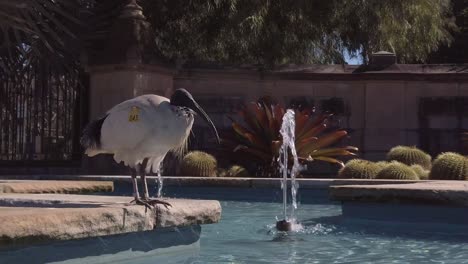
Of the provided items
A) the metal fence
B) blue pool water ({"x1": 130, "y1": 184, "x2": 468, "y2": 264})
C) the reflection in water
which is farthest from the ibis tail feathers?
the metal fence

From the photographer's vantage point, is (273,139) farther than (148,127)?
Yes

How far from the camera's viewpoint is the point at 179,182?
1033 centimetres

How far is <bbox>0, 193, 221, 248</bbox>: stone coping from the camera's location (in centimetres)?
357

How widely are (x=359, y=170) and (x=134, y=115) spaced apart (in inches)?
272

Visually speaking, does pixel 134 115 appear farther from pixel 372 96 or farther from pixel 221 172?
pixel 372 96

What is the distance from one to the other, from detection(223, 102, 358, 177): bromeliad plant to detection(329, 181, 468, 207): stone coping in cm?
464

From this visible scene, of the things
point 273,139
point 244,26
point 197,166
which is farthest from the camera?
point 244,26

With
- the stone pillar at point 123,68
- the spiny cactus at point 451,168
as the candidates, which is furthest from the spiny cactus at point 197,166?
the spiny cactus at point 451,168

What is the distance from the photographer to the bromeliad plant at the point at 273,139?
12.2 metres

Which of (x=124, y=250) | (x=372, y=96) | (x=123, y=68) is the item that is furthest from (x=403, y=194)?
(x=372, y=96)

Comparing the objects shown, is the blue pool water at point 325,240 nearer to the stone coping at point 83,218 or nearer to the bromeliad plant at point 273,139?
the stone coping at point 83,218

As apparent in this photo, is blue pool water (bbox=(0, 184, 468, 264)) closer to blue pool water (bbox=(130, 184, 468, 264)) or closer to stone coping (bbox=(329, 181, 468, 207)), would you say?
blue pool water (bbox=(130, 184, 468, 264))

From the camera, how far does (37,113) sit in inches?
554

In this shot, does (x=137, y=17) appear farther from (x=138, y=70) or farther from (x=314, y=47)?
Result: (x=314, y=47)
